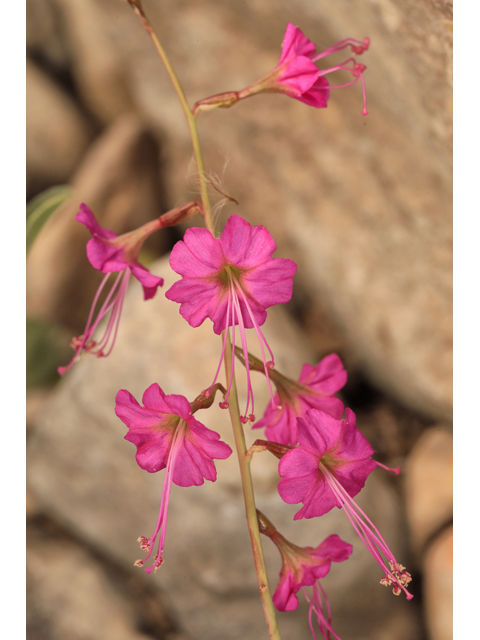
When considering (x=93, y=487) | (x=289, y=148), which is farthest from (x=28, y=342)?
(x=289, y=148)

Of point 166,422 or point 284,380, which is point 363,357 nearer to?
point 284,380

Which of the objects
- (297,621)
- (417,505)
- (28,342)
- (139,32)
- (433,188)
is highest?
(139,32)

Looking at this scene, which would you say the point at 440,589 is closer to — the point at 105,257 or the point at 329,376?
the point at 329,376

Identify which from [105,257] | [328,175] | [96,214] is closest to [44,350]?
[96,214]

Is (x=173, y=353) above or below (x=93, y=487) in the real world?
above

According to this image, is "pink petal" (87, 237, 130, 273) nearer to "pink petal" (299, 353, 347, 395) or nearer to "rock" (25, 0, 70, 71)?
"pink petal" (299, 353, 347, 395)

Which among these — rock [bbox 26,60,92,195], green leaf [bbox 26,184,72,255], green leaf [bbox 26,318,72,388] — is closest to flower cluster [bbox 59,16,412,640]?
green leaf [bbox 26,184,72,255]
